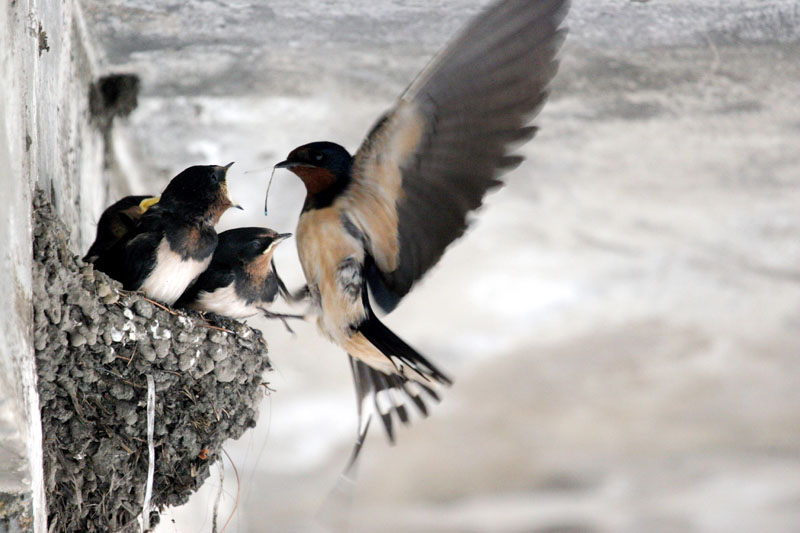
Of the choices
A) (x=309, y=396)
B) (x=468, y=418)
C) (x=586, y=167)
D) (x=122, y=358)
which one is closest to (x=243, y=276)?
(x=122, y=358)

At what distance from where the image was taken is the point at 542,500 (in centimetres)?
527

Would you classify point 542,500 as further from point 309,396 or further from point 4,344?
point 4,344

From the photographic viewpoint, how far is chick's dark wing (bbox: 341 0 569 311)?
6.25ft

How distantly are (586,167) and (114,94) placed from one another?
151cm

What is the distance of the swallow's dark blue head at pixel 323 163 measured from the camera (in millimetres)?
2125

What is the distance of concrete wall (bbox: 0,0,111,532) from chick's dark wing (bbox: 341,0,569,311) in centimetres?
63

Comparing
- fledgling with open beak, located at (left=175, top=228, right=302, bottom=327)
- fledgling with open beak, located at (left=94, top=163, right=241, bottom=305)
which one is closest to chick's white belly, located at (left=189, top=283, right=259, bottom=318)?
fledgling with open beak, located at (left=175, top=228, right=302, bottom=327)

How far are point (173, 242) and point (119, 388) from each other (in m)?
0.33

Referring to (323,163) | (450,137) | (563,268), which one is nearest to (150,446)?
(323,163)

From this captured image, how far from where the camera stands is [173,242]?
208 centimetres

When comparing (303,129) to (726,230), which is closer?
(303,129)

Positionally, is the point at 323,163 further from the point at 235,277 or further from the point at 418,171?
the point at 235,277

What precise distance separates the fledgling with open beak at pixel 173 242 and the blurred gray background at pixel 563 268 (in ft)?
1.56

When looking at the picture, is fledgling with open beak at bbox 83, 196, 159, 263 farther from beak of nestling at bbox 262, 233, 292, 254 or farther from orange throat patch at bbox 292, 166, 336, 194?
orange throat patch at bbox 292, 166, 336, 194
